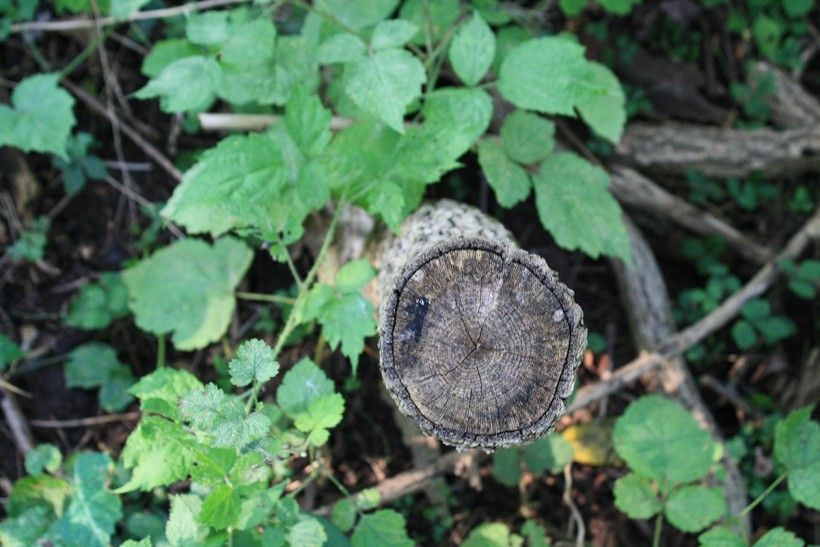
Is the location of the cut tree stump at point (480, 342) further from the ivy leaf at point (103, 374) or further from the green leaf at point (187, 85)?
the ivy leaf at point (103, 374)

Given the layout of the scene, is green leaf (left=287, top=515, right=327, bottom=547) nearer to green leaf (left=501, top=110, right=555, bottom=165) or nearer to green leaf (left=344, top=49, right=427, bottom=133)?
green leaf (left=344, top=49, right=427, bottom=133)

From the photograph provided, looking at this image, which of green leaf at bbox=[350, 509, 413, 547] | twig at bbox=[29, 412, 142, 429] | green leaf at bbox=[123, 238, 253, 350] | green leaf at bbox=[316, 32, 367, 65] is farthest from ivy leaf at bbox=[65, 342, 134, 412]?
green leaf at bbox=[316, 32, 367, 65]

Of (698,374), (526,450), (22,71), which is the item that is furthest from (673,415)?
(22,71)

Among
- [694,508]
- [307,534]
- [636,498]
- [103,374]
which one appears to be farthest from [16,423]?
[694,508]

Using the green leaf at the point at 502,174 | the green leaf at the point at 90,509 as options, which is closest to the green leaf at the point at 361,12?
the green leaf at the point at 502,174

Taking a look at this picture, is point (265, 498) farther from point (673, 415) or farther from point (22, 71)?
point (22, 71)

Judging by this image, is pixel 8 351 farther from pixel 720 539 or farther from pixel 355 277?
pixel 720 539
